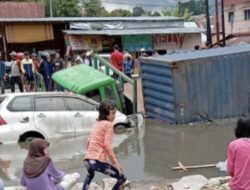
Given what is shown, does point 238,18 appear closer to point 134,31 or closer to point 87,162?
point 134,31

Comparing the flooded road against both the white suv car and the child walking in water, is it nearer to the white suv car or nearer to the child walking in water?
the white suv car

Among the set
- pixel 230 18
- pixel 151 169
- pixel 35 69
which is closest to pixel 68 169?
pixel 151 169

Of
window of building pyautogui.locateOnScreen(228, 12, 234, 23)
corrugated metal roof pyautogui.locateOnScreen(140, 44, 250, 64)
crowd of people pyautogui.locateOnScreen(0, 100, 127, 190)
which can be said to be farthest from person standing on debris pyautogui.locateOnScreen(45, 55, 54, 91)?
window of building pyautogui.locateOnScreen(228, 12, 234, 23)

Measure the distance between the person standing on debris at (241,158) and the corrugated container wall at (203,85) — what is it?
922 cm

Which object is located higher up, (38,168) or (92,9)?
(92,9)

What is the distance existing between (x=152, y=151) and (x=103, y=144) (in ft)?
16.6

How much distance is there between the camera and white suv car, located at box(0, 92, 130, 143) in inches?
473

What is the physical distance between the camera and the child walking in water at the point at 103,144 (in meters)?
6.38

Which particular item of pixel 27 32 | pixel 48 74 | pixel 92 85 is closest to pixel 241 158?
pixel 92 85

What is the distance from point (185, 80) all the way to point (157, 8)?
238 ft

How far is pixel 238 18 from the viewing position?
181ft

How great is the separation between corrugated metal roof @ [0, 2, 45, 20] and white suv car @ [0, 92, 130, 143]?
945 inches

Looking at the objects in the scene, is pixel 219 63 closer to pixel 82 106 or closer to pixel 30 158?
pixel 82 106

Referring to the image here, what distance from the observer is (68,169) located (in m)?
10.0
